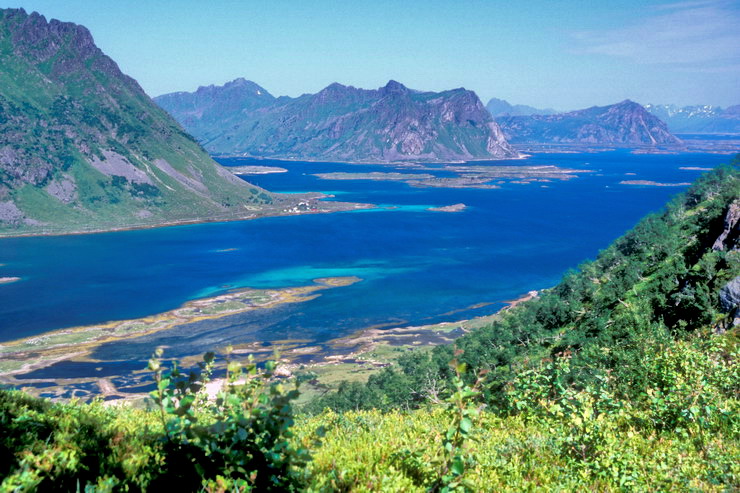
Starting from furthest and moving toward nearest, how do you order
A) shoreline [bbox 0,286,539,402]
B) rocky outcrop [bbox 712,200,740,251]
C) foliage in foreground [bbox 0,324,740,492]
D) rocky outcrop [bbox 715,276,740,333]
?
shoreline [bbox 0,286,539,402], rocky outcrop [bbox 712,200,740,251], rocky outcrop [bbox 715,276,740,333], foliage in foreground [bbox 0,324,740,492]

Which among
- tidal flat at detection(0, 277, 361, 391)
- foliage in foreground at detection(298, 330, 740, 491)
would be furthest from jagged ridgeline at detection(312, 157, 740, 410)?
tidal flat at detection(0, 277, 361, 391)

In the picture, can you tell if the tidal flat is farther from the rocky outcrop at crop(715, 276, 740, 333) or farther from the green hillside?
the rocky outcrop at crop(715, 276, 740, 333)

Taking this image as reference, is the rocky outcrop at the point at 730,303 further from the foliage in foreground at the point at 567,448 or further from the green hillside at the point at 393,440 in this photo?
the foliage in foreground at the point at 567,448

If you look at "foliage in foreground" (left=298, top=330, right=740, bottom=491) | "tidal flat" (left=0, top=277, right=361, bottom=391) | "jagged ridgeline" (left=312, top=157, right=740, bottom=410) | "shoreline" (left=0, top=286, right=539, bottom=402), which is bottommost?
"shoreline" (left=0, top=286, right=539, bottom=402)

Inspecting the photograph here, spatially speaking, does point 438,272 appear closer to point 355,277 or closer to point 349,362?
point 355,277

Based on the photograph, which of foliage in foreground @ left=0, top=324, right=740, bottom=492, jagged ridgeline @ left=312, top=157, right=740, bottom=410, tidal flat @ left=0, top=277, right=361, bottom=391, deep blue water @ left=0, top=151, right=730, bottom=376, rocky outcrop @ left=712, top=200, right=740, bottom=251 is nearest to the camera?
foliage in foreground @ left=0, top=324, right=740, bottom=492

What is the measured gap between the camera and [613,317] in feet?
157

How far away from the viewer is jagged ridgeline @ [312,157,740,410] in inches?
1262

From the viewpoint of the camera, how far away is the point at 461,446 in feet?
21.2

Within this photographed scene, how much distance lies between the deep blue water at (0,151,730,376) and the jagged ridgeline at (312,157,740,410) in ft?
95.4

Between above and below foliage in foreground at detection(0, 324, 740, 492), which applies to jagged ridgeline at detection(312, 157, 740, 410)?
below

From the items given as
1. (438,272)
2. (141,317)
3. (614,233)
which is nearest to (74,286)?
(141,317)

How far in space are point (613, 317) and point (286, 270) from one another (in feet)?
291

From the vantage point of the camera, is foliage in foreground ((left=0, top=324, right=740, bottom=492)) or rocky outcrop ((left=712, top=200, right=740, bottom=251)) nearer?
foliage in foreground ((left=0, top=324, right=740, bottom=492))
